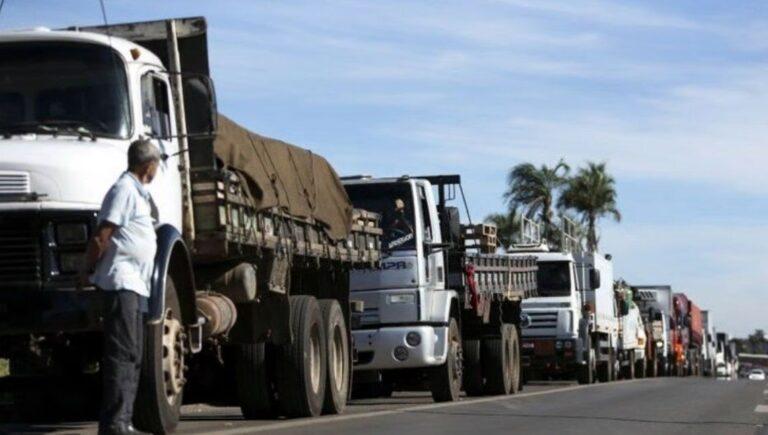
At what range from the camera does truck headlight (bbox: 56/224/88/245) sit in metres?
10.9

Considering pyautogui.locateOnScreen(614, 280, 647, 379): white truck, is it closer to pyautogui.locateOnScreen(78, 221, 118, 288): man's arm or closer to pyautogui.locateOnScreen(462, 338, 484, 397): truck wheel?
pyautogui.locateOnScreen(462, 338, 484, 397): truck wheel

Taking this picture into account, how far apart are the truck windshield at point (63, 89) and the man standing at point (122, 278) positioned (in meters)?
1.87

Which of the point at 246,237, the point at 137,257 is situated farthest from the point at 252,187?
the point at 137,257

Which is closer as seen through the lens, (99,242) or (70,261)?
(99,242)

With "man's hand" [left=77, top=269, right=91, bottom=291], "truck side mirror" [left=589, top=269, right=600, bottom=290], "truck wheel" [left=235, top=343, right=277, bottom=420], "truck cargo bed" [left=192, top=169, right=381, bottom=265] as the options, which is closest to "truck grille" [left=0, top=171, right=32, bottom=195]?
"man's hand" [left=77, top=269, right=91, bottom=291]

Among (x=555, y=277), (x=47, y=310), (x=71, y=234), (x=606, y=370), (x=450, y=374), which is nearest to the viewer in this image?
(x=47, y=310)

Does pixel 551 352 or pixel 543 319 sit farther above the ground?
pixel 543 319

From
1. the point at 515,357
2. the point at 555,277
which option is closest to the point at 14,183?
the point at 515,357

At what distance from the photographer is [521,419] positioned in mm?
15391

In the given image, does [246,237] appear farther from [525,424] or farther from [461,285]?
[461,285]

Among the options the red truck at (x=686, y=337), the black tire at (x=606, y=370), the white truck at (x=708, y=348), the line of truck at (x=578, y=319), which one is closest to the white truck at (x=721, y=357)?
the white truck at (x=708, y=348)

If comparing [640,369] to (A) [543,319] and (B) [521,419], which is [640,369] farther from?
(B) [521,419]

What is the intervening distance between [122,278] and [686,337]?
205 ft

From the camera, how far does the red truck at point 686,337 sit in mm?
64875
